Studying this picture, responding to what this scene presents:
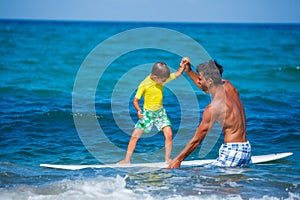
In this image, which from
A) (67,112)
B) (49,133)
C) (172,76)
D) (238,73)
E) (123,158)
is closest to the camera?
(172,76)

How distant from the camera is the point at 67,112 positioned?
11.7 m

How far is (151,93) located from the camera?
26.3 ft

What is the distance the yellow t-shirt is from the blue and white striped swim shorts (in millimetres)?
1732

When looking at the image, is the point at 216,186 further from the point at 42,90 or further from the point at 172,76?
the point at 42,90

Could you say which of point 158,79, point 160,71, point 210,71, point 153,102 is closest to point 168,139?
point 153,102

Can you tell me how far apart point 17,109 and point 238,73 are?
11974 millimetres

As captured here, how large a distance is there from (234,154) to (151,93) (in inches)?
76.3

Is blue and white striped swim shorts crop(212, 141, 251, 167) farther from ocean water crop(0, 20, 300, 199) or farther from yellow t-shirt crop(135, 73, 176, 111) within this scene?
yellow t-shirt crop(135, 73, 176, 111)

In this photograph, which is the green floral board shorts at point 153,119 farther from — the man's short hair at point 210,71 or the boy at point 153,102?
the man's short hair at point 210,71

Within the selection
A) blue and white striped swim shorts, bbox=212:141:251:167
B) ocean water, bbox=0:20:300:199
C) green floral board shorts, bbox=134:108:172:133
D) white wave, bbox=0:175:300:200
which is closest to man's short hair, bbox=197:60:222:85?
blue and white striped swim shorts, bbox=212:141:251:167

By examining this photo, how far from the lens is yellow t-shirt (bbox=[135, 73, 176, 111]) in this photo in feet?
26.1

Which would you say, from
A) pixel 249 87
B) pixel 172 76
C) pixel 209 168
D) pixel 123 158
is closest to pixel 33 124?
pixel 123 158


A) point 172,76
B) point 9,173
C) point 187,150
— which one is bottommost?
point 9,173

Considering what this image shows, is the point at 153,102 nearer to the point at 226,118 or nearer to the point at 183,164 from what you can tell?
the point at 183,164
